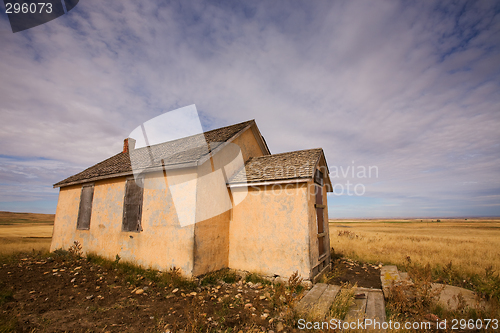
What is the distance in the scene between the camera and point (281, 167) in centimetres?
830

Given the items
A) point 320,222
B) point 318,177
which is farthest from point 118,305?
point 318,177

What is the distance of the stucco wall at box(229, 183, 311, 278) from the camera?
23.5 ft

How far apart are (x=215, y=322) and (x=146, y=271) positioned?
3.84 metres

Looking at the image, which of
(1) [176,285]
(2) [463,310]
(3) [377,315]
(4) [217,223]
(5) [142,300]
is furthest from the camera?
(4) [217,223]

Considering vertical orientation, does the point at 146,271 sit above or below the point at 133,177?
below

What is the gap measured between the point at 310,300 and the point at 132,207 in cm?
696

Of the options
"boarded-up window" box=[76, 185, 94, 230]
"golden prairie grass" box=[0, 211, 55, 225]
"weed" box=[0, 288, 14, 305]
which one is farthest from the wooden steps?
"golden prairie grass" box=[0, 211, 55, 225]

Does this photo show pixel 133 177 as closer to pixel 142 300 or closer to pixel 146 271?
pixel 146 271

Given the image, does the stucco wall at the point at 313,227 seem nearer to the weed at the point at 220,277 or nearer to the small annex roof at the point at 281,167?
the small annex roof at the point at 281,167

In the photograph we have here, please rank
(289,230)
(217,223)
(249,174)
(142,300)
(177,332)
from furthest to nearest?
(249,174)
(217,223)
(289,230)
(142,300)
(177,332)

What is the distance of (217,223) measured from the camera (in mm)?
7875

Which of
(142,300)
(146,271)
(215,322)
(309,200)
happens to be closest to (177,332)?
(215,322)

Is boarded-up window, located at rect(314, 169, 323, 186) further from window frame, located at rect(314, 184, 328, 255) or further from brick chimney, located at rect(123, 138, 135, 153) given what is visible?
brick chimney, located at rect(123, 138, 135, 153)

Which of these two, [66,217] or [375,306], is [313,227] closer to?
[375,306]
